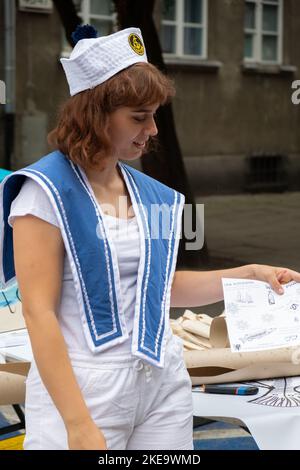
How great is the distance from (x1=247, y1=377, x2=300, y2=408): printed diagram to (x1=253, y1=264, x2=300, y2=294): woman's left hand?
37 centimetres

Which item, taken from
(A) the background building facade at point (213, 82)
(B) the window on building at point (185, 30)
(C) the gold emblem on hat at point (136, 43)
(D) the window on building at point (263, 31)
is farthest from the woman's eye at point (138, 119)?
(D) the window on building at point (263, 31)

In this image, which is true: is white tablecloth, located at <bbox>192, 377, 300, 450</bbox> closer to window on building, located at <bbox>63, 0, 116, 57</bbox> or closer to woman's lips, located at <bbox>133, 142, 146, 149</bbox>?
woman's lips, located at <bbox>133, 142, 146, 149</bbox>

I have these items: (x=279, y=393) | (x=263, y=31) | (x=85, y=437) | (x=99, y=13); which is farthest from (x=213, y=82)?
(x=85, y=437)

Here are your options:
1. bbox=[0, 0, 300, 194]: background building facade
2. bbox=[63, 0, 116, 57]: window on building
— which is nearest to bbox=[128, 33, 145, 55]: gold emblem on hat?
bbox=[0, 0, 300, 194]: background building facade

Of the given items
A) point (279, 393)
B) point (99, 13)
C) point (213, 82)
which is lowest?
point (279, 393)

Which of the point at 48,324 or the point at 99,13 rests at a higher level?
the point at 99,13

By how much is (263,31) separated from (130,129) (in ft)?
45.3

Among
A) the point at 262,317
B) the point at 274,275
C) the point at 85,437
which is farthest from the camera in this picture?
the point at 262,317

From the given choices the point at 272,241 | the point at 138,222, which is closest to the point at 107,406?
the point at 138,222

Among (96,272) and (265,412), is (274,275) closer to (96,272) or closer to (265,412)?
(265,412)

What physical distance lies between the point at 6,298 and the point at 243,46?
11961mm

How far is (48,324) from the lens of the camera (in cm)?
151

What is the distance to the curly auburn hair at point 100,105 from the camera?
1.59 m

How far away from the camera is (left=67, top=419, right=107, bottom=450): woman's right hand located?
1.49m
